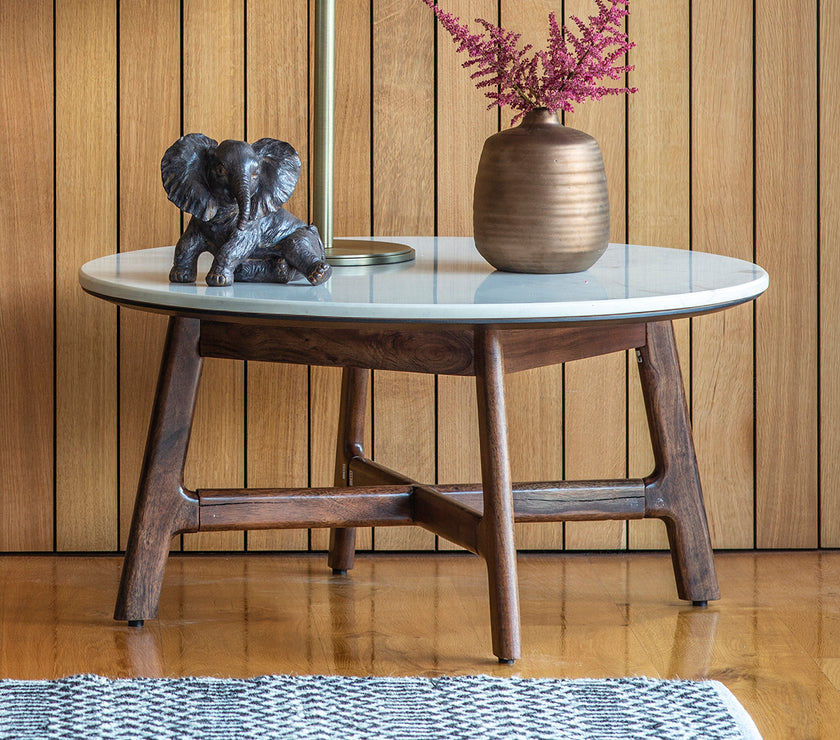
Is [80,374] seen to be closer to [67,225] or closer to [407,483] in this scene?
[67,225]

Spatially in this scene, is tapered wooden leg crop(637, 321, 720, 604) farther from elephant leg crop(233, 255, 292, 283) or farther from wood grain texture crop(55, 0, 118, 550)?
wood grain texture crop(55, 0, 118, 550)

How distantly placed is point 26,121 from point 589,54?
1.00 metres

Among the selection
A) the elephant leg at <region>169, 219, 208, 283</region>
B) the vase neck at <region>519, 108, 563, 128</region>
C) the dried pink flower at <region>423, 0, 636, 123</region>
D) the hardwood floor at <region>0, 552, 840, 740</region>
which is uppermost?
the dried pink flower at <region>423, 0, 636, 123</region>

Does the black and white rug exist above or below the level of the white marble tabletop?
below

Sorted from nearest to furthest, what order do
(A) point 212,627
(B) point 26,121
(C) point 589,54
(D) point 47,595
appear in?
(C) point 589,54 → (A) point 212,627 → (D) point 47,595 → (B) point 26,121

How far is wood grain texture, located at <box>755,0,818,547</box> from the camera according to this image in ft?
6.83

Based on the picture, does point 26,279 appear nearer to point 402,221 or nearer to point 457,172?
point 402,221

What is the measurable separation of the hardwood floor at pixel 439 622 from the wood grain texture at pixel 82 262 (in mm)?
111

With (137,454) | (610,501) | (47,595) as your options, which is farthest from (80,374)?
(610,501)

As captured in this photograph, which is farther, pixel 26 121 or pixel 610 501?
pixel 26 121

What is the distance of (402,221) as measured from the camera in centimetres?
211

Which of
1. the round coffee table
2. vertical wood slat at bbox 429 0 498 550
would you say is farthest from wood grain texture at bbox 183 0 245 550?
vertical wood slat at bbox 429 0 498 550

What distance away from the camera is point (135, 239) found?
2086 millimetres

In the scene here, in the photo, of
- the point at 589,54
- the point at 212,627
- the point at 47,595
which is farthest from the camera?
the point at 47,595
